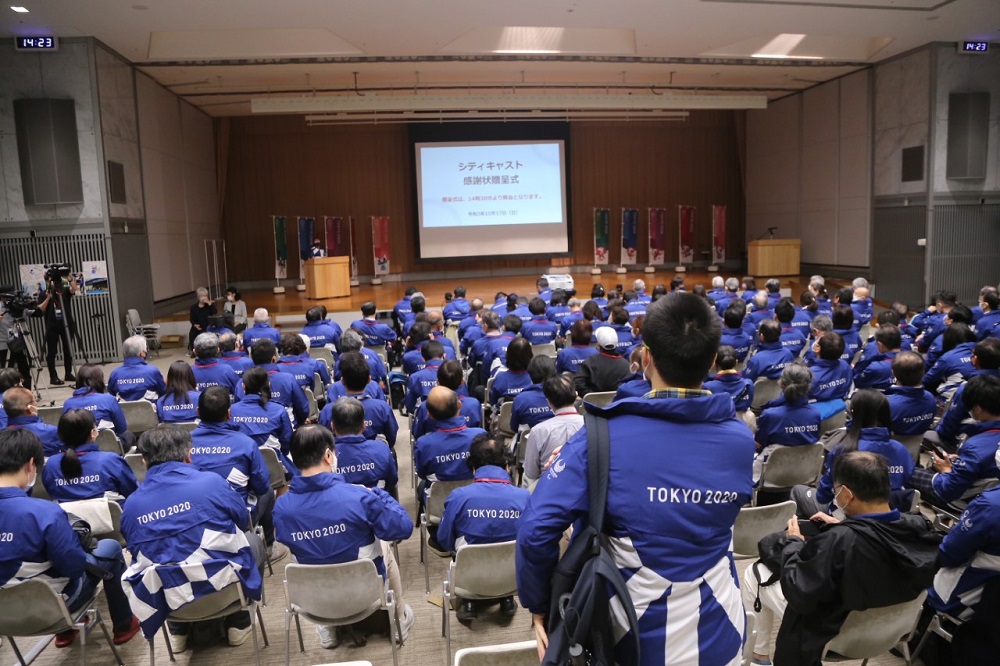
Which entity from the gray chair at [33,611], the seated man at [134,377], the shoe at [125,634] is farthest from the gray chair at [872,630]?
the seated man at [134,377]

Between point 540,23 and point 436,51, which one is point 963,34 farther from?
point 436,51

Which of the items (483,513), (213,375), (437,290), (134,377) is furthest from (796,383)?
(437,290)

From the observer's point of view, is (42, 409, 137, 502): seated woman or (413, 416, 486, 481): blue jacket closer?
(42, 409, 137, 502): seated woman

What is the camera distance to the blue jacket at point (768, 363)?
625 centimetres

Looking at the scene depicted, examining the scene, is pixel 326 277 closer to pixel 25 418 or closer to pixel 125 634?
pixel 25 418

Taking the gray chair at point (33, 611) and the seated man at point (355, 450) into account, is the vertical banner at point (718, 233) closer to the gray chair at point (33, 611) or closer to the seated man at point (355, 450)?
the seated man at point (355, 450)

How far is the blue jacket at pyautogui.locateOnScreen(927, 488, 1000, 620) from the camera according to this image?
2.64 meters

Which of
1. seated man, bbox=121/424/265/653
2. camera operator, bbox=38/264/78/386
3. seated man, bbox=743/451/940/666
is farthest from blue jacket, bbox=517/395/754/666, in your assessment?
camera operator, bbox=38/264/78/386

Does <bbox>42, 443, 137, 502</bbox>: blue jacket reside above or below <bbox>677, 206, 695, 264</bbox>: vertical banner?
below

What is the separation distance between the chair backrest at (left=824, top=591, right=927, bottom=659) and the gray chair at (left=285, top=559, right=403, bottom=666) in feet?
6.05

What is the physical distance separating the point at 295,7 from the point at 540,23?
12.8 ft

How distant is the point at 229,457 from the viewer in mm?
3963

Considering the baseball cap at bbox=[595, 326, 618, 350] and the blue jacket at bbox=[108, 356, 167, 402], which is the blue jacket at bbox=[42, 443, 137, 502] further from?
the baseball cap at bbox=[595, 326, 618, 350]

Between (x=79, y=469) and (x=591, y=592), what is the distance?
342cm
